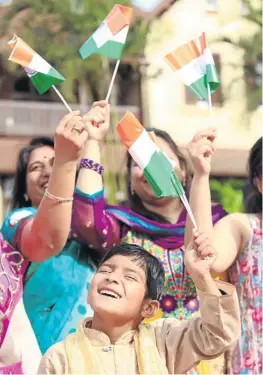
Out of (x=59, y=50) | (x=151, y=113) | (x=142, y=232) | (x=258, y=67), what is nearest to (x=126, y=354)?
(x=142, y=232)

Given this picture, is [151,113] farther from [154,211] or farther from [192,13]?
[154,211]

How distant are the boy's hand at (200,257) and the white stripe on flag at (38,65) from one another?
75cm

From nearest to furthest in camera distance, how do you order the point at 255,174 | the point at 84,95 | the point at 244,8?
the point at 255,174 < the point at 244,8 < the point at 84,95

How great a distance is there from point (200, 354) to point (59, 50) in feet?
37.3

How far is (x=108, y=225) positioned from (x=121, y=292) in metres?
0.59

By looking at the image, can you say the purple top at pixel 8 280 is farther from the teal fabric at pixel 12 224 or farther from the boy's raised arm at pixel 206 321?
the boy's raised arm at pixel 206 321

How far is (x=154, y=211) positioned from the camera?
2805 millimetres

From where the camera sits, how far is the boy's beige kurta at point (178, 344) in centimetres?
195

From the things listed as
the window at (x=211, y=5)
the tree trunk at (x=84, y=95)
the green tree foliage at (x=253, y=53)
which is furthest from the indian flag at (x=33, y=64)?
the window at (x=211, y=5)

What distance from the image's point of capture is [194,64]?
2449 mm

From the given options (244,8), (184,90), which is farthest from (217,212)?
(184,90)

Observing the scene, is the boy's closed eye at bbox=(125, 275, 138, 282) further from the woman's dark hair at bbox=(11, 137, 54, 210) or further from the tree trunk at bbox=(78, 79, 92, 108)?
the tree trunk at bbox=(78, 79, 92, 108)

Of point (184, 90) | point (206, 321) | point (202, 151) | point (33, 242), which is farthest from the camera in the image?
point (184, 90)

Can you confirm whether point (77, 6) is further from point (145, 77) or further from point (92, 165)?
point (92, 165)
